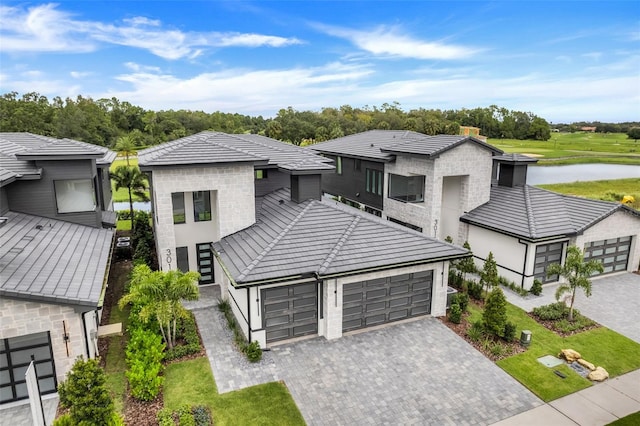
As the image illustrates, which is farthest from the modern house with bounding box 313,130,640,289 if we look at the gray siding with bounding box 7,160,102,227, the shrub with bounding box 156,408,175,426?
the gray siding with bounding box 7,160,102,227

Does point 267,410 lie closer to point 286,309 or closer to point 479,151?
point 286,309

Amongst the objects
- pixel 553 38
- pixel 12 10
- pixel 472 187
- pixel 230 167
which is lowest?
pixel 472 187

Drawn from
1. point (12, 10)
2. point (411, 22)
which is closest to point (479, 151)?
point (411, 22)

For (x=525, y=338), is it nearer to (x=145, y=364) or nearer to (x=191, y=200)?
(x=145, y=364)

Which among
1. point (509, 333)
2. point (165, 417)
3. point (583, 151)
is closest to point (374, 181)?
point (509, 333)

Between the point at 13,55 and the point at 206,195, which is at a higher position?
the point at 13,55

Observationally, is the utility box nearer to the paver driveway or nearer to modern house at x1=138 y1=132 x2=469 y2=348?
the paver driveway

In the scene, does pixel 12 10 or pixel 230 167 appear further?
pixel 230 167
